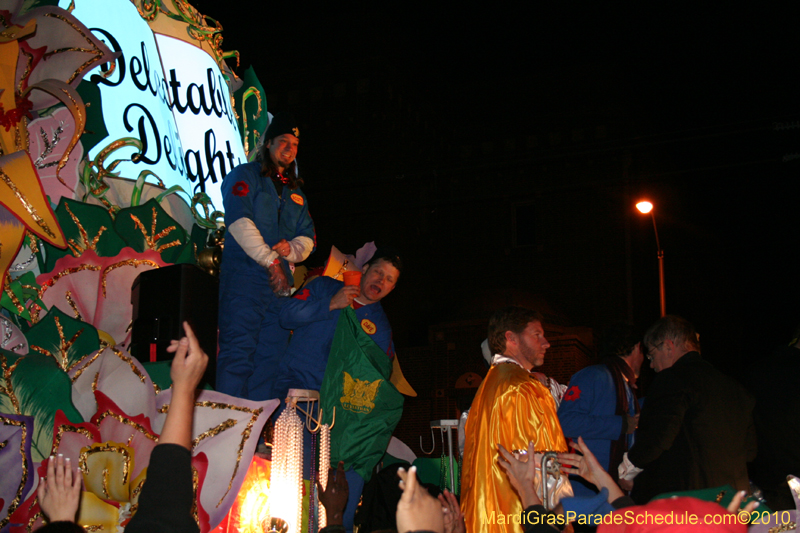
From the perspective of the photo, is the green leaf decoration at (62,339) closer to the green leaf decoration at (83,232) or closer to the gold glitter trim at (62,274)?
the gold glitter trim at (62,274)

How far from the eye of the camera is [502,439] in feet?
14.1

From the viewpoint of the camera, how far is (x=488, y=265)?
2241 centimetres

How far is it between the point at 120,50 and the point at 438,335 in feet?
45.6

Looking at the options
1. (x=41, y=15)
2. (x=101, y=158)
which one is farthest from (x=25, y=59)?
(x=101, y=158)

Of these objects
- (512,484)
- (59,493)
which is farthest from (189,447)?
(512,484)

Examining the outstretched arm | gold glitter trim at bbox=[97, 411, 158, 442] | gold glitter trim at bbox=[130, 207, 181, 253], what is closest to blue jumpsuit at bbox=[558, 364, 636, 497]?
gold glitter trim at bbox=[97, 411, 158, 442]

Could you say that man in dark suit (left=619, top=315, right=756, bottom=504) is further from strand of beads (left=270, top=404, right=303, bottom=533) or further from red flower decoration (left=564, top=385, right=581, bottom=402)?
strand of beads (left=270, top=404, right=303, bottom=533)

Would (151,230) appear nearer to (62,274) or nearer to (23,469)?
(62,274)

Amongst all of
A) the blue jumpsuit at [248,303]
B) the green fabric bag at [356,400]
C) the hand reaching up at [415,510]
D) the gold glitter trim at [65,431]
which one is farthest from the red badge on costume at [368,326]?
the hand reaching up at [415,510]

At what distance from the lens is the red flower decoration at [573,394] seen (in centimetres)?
498

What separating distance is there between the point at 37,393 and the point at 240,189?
6.95 ft

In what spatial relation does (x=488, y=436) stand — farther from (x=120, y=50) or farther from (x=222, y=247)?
(x=120, y=50)

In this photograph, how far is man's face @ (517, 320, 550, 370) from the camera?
464 centimetres

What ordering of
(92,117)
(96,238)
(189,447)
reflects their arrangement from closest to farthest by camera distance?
(189,447) < (96,238) < (92,117)
